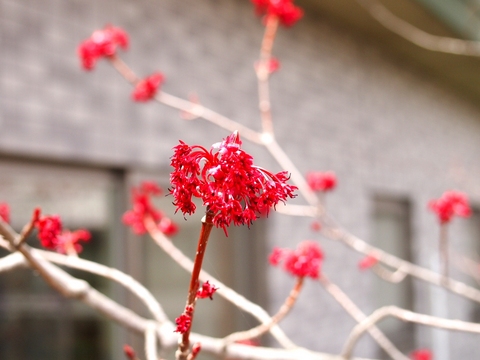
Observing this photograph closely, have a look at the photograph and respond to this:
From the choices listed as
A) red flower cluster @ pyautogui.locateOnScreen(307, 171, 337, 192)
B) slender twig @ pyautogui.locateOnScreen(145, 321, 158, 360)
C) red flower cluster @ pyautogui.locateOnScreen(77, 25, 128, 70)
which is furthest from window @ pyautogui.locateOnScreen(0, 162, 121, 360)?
slender twig @ pyautogui.locateOnScreen(145, 321, 158, 360)

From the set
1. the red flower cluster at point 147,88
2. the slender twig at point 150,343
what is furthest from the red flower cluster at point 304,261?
the red flower cluster at point 147,88

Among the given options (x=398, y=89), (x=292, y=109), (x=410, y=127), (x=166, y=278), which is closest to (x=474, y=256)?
(x=410, y=127)

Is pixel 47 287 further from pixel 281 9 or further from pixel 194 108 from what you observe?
pixel 281 9

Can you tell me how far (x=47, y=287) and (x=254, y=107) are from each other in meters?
1.72

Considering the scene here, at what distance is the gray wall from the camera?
2.34 m

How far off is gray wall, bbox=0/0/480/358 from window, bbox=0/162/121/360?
116 millimetres

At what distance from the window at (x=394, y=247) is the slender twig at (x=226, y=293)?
3.71m

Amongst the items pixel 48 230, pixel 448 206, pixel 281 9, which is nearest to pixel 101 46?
pixel 281 9

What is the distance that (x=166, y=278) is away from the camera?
292 cm

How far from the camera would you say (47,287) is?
239 cm

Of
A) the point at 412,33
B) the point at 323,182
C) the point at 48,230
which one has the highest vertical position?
the point at 412,33

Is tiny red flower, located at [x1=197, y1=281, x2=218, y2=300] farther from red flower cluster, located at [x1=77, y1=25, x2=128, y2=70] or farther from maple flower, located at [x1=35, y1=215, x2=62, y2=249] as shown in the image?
red flower cluster, located at [x1=77, y1=25, x2=128, y2=70]

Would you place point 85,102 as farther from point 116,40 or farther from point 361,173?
point 361,173

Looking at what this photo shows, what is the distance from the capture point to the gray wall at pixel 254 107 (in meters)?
2.34
